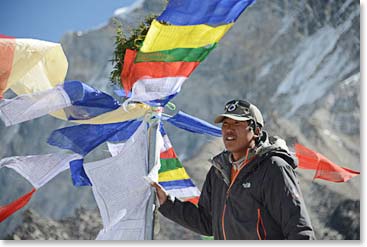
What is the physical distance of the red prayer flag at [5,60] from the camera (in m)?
1.43

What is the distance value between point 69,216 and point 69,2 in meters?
4.88

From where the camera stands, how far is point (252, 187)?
1.07m

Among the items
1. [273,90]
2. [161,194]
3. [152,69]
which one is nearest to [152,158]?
[161,194]

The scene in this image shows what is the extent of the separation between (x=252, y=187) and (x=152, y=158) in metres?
0.35

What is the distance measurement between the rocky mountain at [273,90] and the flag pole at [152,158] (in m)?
3.54

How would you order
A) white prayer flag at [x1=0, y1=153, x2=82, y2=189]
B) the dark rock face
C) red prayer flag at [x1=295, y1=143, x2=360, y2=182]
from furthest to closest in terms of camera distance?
the dark rock face, red prayer flag at [x1=295, y1=143, x2=360, y2=182], white prayer flag at [x1=0, y1=153, x2=82, y2=189]

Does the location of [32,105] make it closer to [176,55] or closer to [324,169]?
[176,55]

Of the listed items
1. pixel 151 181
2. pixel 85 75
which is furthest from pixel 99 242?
pixel 85 75

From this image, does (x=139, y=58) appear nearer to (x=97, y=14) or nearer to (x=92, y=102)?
(x=92, y=102)

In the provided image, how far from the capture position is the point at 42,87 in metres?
1.48

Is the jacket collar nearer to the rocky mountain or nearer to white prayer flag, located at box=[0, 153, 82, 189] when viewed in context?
white prayer flag, located at box=[0, 153, 82, 189]

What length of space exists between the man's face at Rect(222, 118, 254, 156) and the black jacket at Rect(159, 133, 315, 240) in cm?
3

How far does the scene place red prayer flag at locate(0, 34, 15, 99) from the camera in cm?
143

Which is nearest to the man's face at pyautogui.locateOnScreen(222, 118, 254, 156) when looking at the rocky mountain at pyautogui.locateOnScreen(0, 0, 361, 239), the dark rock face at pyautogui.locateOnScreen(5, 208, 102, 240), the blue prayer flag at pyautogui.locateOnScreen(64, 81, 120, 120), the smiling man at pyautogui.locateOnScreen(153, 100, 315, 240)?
the smiling man at pyautogui.locateOnScreen(153, 100, 315, 240)
